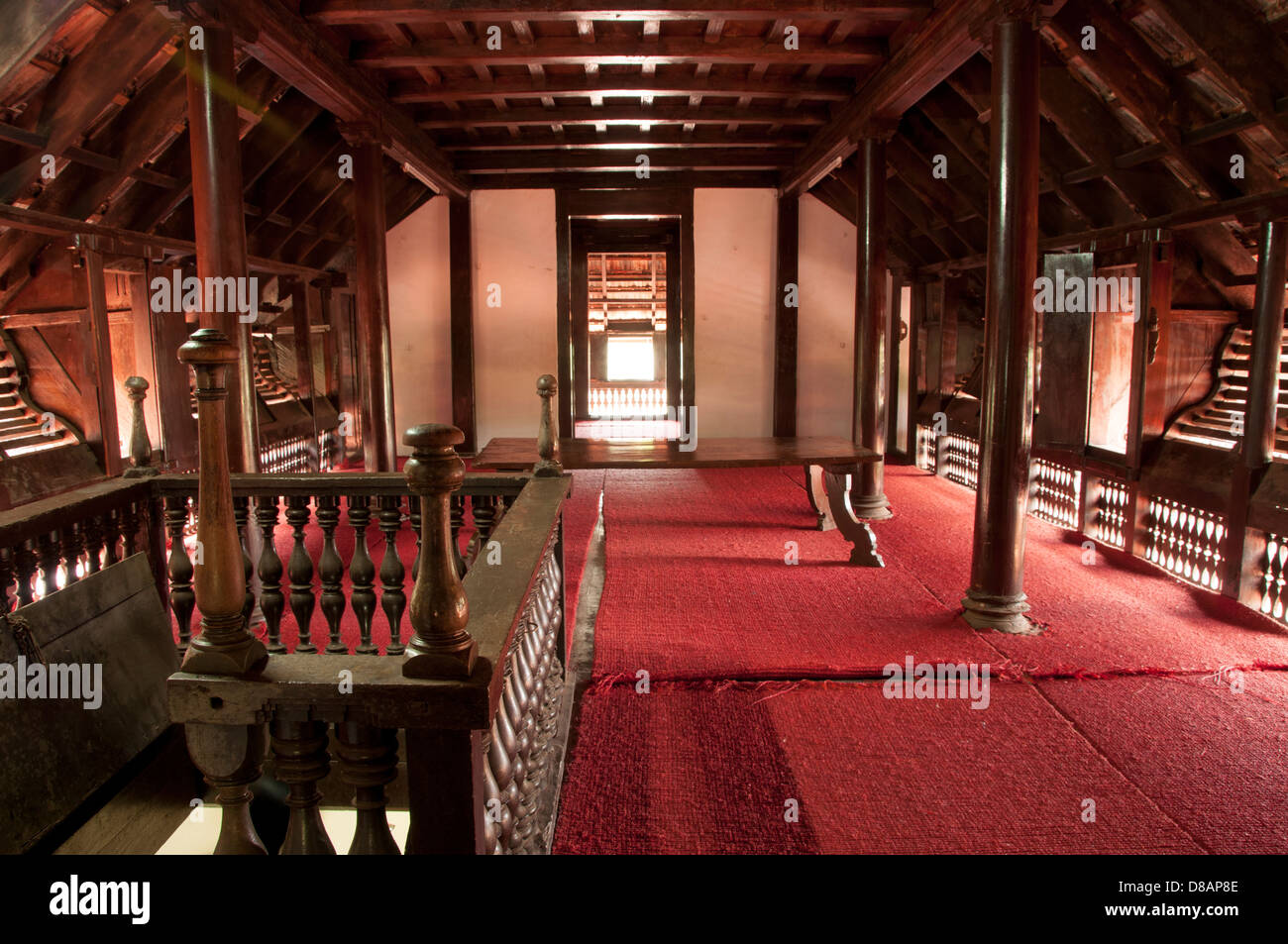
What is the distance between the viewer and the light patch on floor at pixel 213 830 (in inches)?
116

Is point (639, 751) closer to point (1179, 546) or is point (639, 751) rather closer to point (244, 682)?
point (244, 682)

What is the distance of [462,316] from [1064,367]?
699 centimetres

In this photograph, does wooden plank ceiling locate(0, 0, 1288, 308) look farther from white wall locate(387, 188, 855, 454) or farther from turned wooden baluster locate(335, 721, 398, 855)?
turned wooden baluster locate(335, 721, 398, 855)

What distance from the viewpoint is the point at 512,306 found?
10.6 m

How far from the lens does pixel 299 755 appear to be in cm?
142

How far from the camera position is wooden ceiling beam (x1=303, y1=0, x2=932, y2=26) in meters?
4.95

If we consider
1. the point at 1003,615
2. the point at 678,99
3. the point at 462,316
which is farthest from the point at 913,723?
the point at 462,316

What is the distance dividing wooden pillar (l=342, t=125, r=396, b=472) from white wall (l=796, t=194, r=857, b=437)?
5.56 m

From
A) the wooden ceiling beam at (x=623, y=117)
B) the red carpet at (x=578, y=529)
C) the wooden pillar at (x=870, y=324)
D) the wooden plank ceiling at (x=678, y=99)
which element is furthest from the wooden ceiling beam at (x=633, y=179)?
the red carpet at (x=578, y=529)

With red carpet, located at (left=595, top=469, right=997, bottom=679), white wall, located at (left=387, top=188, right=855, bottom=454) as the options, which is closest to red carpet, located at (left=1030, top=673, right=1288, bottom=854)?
red carpet, located at (left=595, top=469, right=997, bottom=679)

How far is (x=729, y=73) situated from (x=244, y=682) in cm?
696

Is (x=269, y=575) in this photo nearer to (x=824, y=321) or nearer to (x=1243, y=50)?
(x=1243, y=50)
